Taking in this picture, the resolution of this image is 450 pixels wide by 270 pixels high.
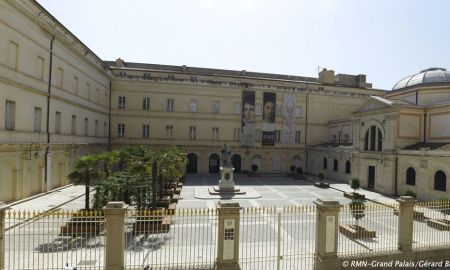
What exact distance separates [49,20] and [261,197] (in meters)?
21.5

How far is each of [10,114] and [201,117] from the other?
23.5m

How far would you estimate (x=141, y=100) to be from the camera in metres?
37.7

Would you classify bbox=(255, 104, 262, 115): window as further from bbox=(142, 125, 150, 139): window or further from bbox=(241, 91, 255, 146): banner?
bbox=(142, 125, 150, 139): window

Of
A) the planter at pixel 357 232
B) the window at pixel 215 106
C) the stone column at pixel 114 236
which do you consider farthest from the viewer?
the window at pixel 215 106

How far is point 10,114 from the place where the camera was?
59.0ft

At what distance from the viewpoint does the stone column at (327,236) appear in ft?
30.3

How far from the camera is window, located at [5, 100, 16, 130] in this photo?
17.7 meters

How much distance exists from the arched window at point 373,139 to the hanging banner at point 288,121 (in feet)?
40.9

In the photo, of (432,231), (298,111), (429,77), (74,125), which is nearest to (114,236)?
(432,231)

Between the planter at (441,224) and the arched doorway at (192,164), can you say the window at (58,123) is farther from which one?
the planter at (441,224)

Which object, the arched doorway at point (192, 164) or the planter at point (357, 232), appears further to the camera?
A: the arched doorway at point (192, 164)

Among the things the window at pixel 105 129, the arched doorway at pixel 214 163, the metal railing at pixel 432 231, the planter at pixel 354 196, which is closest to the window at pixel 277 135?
the arched doorway at pixel 214 163

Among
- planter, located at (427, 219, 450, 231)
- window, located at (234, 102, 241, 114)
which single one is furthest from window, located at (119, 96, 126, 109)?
planter, located at (427, 219, 450, 231)

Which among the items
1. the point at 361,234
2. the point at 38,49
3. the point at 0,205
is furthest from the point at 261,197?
the point at 38,49
